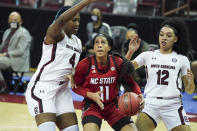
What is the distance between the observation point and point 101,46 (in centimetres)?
486

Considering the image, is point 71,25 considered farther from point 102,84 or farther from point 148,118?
point 148,118

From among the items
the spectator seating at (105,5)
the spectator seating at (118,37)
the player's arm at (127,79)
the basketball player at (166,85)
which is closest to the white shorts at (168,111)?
the basketball player at (166,85)

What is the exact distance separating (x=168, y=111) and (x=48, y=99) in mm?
1579

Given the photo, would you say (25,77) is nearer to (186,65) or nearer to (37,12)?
(37,12)

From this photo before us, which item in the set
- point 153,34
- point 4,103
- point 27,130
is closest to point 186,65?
point 27,130

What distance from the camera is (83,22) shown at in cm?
1281

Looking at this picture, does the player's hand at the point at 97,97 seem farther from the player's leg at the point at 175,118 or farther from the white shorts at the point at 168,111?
the player's leg at the point at 175,118

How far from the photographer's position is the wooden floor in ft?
22.1

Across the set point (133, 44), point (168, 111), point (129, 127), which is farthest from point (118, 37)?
point (129, 127)

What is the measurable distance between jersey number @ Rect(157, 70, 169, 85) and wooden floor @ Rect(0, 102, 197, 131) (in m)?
2.08

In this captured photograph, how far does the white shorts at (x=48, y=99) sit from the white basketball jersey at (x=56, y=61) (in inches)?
3.2

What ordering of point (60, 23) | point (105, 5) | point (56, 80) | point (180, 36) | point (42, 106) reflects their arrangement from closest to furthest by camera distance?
1. point (60, 23)
2. point (42, 106)
3. point (56, 80)
4. point (180, 36)
5. point (105, 5)

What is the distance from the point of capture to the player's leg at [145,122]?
16.1 ft

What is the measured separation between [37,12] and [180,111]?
880cm
